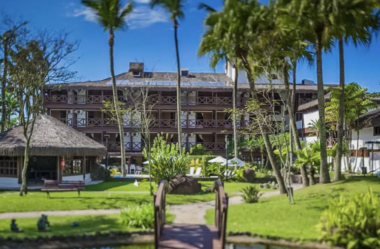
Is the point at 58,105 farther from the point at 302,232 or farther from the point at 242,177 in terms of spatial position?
the point at 302,232

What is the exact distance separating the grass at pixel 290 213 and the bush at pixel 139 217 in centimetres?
183

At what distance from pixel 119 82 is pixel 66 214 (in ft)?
95.3

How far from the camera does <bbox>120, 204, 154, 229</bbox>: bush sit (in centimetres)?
1236

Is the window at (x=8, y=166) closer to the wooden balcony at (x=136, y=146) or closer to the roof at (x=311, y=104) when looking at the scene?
the wooden balcony at (x=136, y=146)

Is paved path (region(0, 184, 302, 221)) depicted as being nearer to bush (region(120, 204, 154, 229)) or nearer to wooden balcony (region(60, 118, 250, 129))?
bush (region(120, 204, 154, 229))

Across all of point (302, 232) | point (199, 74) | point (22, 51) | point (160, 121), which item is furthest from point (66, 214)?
point (199, 74)

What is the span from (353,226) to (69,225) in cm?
773

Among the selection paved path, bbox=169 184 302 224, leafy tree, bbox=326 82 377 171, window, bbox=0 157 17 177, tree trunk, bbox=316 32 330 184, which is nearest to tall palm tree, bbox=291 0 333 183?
tree trunk, bbox=316 32 330 184

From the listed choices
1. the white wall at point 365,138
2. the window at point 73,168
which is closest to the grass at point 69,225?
the window at point 73,168

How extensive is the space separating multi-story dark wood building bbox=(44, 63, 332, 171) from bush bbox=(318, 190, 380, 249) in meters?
30.1

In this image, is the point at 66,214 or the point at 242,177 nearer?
the point at 66,214

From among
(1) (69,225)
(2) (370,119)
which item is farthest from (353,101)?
(1) (69,225)

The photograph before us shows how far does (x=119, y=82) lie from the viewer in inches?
1690

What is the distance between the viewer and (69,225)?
12.9 metres
